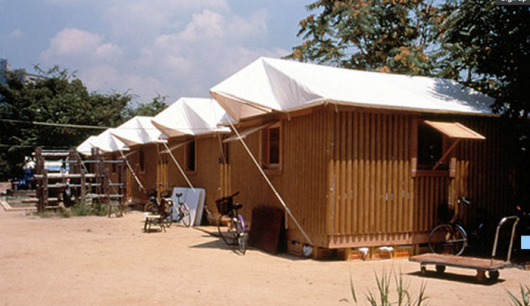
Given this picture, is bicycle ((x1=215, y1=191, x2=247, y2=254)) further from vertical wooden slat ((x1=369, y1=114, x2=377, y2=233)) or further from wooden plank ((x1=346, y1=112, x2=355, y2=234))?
vertical wooden slat ((x1=369, y1=114, x2=377, y2=233))

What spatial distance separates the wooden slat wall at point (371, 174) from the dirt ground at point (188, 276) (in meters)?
0.71

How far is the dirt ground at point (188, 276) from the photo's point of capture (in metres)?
6.10

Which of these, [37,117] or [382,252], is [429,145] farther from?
[37,117]

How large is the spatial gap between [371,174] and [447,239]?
6.45ft

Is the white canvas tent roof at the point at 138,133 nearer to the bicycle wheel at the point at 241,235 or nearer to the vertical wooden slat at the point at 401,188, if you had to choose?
the bicycle wheel at the point at 241,235

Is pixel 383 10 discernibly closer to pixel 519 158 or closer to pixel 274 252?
pixel 519 158

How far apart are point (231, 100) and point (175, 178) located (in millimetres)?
7555

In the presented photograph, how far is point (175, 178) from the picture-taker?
17.5m

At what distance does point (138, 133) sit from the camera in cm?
1933

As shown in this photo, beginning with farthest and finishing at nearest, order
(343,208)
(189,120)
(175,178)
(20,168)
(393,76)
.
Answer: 1. (20,168)
2. (175,178)
3. (189,120)
4. (393,76)
5. (343,208)

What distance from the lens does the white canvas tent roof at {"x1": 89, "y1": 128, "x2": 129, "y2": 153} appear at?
2202cm

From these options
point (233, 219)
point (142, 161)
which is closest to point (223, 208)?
point (233, 219)

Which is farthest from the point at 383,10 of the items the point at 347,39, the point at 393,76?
the point at 393,76

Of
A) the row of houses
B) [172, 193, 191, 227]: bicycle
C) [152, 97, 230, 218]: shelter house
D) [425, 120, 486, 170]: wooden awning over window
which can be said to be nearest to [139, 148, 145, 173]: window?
[152, 97, 230, 218]: shelter house
